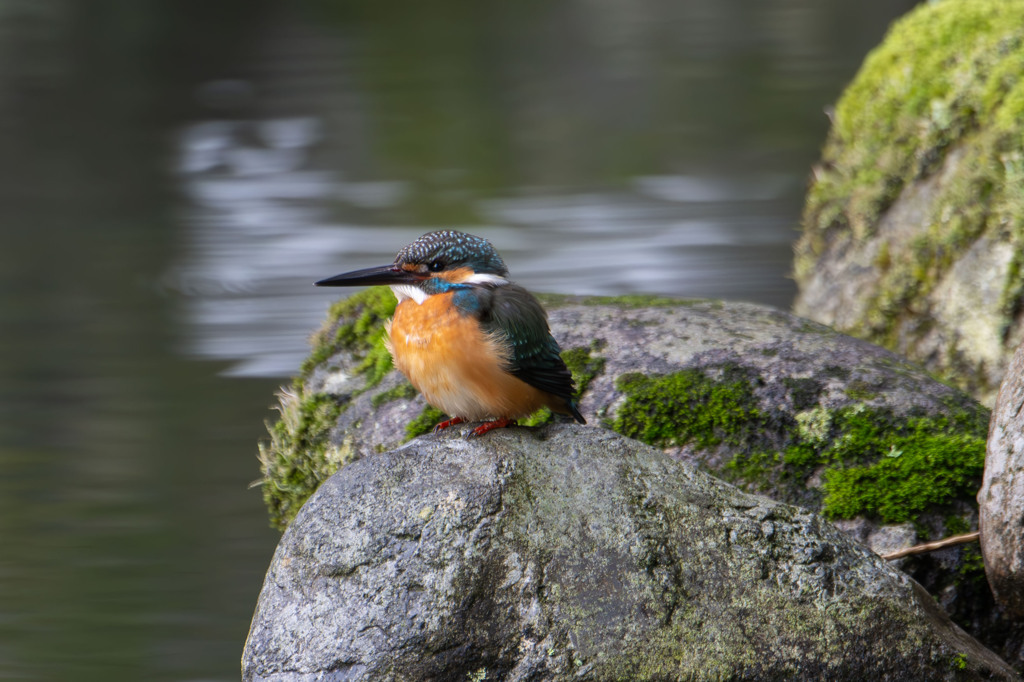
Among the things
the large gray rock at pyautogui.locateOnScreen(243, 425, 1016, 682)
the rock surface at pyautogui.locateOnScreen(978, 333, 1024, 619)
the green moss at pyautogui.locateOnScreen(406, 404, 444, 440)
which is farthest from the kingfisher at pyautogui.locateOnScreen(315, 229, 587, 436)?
the rock surface at pyautogui.locateOnScreen(978, 333, 1024, 619)

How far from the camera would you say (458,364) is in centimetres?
355

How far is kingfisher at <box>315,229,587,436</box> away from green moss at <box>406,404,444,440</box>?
0.88 meters

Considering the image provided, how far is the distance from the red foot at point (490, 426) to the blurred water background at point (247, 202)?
8.40ft

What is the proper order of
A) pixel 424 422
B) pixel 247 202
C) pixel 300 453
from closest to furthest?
pixel 424 422 → pixel 300 453 → pixel 247 202

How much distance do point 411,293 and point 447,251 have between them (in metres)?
0.20

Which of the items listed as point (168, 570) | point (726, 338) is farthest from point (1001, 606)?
point (168, 570)

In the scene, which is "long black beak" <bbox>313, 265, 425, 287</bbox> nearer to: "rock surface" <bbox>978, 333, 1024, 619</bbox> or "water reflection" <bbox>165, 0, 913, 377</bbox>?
"rock surface" <bbox>978, 333, 1024, 619</bbox>

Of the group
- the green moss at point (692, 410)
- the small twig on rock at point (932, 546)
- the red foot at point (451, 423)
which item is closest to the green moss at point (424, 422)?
the green moss at point (692, 410)

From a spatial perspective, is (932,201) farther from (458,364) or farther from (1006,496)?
(458,364)

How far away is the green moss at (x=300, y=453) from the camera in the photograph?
5.00 m

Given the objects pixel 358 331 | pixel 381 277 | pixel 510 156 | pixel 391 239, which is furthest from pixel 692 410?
pixel 510 156

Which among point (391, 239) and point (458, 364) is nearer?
point (458, 364)

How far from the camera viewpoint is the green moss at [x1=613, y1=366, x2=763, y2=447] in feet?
14.3

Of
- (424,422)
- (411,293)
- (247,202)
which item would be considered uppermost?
(411,293)
